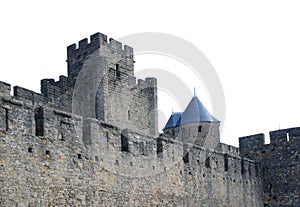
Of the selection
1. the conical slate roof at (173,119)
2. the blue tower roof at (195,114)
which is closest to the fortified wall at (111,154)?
the blue tower roof at (195,114)

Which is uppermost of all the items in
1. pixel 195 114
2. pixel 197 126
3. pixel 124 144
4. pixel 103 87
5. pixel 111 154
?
pixel 195 114

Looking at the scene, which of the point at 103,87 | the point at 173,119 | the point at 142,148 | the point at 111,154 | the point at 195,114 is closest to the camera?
the point at 111,154

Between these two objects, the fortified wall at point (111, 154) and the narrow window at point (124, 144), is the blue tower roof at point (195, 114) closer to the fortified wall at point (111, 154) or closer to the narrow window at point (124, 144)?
the fortified wall at point (111, 154)

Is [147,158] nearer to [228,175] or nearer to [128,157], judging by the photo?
[128,157]

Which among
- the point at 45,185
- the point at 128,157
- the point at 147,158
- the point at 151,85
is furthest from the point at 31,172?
the point at 151,85

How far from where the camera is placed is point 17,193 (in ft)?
38.7

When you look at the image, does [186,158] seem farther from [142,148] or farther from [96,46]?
[96,46]

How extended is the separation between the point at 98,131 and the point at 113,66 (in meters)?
8.17

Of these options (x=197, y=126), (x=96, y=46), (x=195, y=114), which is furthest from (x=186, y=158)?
→ (x=195, y=114)

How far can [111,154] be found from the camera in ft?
48.8

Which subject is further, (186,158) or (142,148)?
(186,158)

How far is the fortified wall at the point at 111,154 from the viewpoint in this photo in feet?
40.4

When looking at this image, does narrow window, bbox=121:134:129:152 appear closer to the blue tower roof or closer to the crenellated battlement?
the crenellated battlement

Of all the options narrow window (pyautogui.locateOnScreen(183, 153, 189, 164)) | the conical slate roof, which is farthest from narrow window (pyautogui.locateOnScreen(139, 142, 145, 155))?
the conical slate roof
